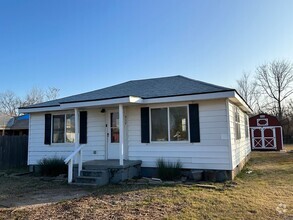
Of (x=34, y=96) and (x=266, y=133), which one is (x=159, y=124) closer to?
(x=266, y=133)

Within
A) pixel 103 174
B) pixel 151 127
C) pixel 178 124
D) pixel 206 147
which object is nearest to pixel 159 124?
pixel 151 127

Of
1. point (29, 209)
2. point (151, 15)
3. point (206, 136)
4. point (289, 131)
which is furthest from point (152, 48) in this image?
point (289, 131)

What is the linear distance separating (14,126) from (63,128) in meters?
16.0

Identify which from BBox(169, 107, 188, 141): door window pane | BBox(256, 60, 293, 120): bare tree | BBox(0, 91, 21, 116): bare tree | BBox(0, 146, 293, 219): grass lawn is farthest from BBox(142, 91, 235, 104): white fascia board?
BBox(0, 91, 21, 116): bare tree

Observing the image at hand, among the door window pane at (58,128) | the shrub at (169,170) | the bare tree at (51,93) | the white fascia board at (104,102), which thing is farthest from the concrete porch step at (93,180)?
the bare tree at (51,93)

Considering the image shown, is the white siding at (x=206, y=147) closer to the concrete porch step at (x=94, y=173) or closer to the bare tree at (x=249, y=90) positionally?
the concrete porch step at (x=94, y=173)

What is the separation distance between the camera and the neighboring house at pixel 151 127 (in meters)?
8.11

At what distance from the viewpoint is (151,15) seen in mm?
11344

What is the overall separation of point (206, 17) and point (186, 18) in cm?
90

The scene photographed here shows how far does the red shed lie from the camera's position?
20.4m

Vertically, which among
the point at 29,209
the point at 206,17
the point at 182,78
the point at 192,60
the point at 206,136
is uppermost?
the point at 206,17

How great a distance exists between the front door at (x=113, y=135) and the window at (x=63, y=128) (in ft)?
5.87

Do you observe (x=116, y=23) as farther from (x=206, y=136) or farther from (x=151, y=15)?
(x=206, y=136)

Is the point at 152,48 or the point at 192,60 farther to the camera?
the point at 192,60
